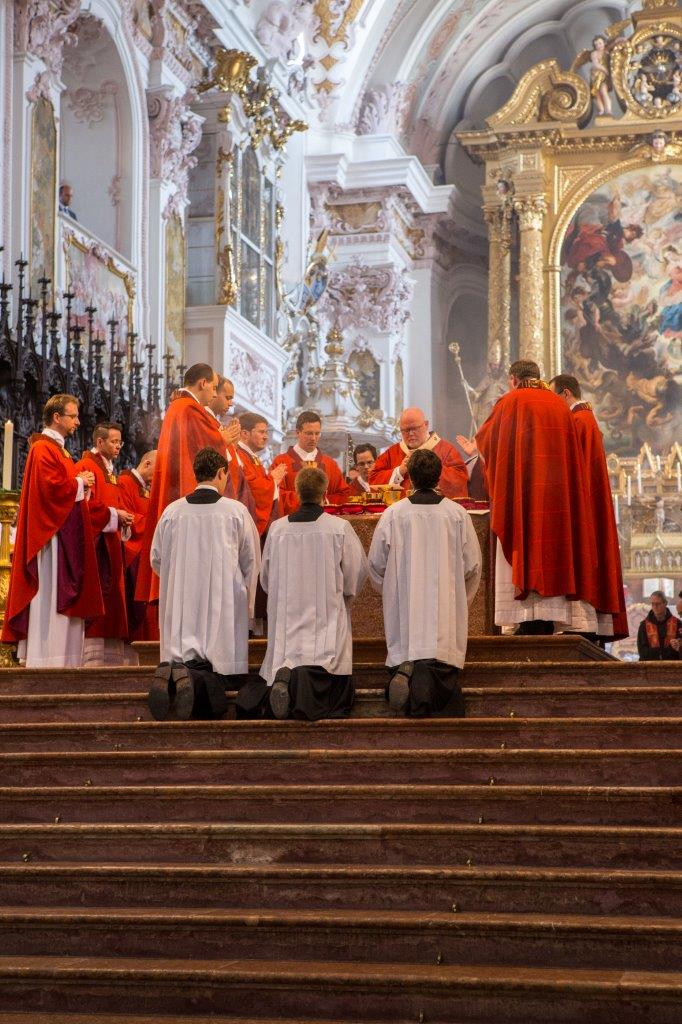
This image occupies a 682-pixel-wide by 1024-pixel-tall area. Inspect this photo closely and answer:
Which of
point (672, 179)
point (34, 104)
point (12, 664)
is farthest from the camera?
point (672, 179)

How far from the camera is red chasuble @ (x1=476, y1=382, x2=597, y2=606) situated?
26.8 ft

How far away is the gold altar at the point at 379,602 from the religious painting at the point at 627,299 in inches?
573

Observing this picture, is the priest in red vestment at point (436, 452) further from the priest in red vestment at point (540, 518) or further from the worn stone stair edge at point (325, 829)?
the worn stone stair edge at point (325, 829)

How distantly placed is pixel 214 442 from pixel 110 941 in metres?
3.92

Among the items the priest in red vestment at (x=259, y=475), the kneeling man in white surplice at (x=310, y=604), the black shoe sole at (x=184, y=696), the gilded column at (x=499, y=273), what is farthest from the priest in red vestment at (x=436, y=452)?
the gilded column at (x=499, y=273)

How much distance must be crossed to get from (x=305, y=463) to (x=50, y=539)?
6.90ft

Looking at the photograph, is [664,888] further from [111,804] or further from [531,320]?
[531,320]

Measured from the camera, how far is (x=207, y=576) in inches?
292

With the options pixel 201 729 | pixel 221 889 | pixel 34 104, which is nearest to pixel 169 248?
pixel 34 104

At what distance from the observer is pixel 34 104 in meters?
12.6

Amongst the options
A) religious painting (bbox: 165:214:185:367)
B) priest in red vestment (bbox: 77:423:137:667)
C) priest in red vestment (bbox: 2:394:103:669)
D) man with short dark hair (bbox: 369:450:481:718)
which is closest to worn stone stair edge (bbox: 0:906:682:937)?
man with short dark hair (bbox: 369:450:481:718)

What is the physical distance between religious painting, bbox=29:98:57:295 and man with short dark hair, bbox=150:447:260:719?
550cm

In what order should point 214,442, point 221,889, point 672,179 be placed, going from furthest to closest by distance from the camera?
point 672,179 → point 214,442 → point 221,889

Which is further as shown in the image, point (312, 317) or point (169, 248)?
point (312, 317)
